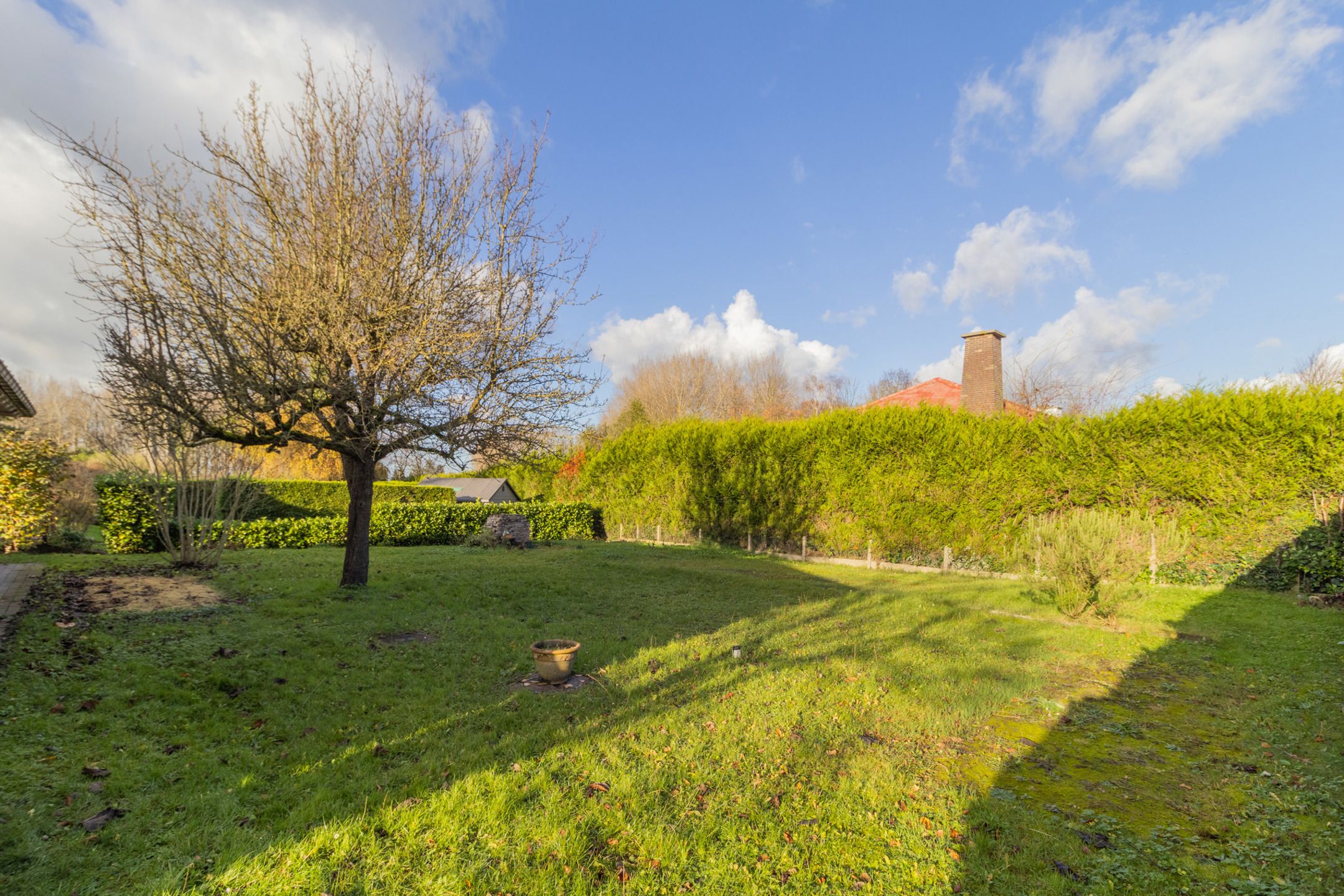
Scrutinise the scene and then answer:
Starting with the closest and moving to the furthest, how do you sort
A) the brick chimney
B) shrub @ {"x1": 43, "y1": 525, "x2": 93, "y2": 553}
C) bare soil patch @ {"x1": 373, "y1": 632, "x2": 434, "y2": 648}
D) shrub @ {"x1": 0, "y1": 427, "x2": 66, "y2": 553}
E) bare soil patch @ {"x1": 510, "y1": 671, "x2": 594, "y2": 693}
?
bare soil patch @ {"x1": 510, "y1": 671, "x2": 594, "y2": 693} → bare soil patch @ {"x1": 373, "y1": 632, "x2": 434, "y2": 648} → shrub @ {"x1": 0, "y1": 427, "x2": 66, "y2": 553} → shrub @ {"x1": 43, "y1": 525, "x2": 93, "y2": 553} → the brick chimney

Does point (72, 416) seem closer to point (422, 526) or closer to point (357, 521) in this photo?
point (422, 526)

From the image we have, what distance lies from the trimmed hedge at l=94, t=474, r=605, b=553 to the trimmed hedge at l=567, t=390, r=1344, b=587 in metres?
2.65

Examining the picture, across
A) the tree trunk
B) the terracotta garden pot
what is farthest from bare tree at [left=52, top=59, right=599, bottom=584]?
the terracotta garden pot

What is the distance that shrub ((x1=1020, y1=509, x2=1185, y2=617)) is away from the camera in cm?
757

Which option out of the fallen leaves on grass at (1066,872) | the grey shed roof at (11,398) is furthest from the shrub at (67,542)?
the fallen leaves on grass at (1066,872)

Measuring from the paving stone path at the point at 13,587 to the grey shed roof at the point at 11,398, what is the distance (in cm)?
272

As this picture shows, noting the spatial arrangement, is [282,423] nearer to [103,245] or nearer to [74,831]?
[103,245]

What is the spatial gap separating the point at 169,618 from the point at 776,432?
1382 cm

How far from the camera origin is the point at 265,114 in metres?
7.04

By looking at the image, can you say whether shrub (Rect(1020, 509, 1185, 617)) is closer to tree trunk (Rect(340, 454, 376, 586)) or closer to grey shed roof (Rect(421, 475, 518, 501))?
tree trunk (Rect(340, 454, 376, 586))

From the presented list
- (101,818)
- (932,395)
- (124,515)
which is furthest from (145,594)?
(932,395)

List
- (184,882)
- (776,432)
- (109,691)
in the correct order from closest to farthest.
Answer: (184,882) < (109,691) < (776,432)

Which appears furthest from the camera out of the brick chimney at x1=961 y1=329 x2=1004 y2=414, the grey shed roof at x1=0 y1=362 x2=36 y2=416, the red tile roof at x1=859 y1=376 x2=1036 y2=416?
the red tile roof at x1=859 y1=376 x2=1036 y2=416

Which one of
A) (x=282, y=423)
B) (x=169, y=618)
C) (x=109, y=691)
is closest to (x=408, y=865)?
(x=109, y=691)
